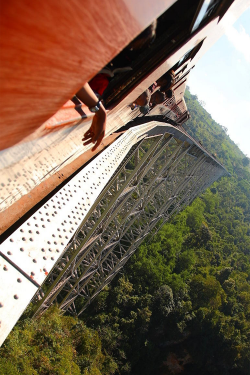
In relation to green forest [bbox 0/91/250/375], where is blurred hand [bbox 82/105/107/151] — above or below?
above

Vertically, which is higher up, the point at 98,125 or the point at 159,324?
the point at 98,125

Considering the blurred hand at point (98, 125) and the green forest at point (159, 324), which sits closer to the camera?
the blurred hand at point (98, 125)

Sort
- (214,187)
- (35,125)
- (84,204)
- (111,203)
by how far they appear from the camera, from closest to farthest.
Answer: (35,125) → (84,204) → (111,203) → (214,187)

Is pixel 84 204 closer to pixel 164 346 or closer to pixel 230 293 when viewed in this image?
pixel 164 346

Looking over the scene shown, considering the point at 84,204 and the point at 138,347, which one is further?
the point at 138,347

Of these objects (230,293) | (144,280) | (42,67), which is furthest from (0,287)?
(230,293)

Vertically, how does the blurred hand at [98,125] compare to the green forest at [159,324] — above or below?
above

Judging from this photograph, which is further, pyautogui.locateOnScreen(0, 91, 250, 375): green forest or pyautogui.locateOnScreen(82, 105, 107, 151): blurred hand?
pyautogui.locateOnScreen(0, 91, 250, 375): green forest

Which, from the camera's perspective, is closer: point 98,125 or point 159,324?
point 98,125
